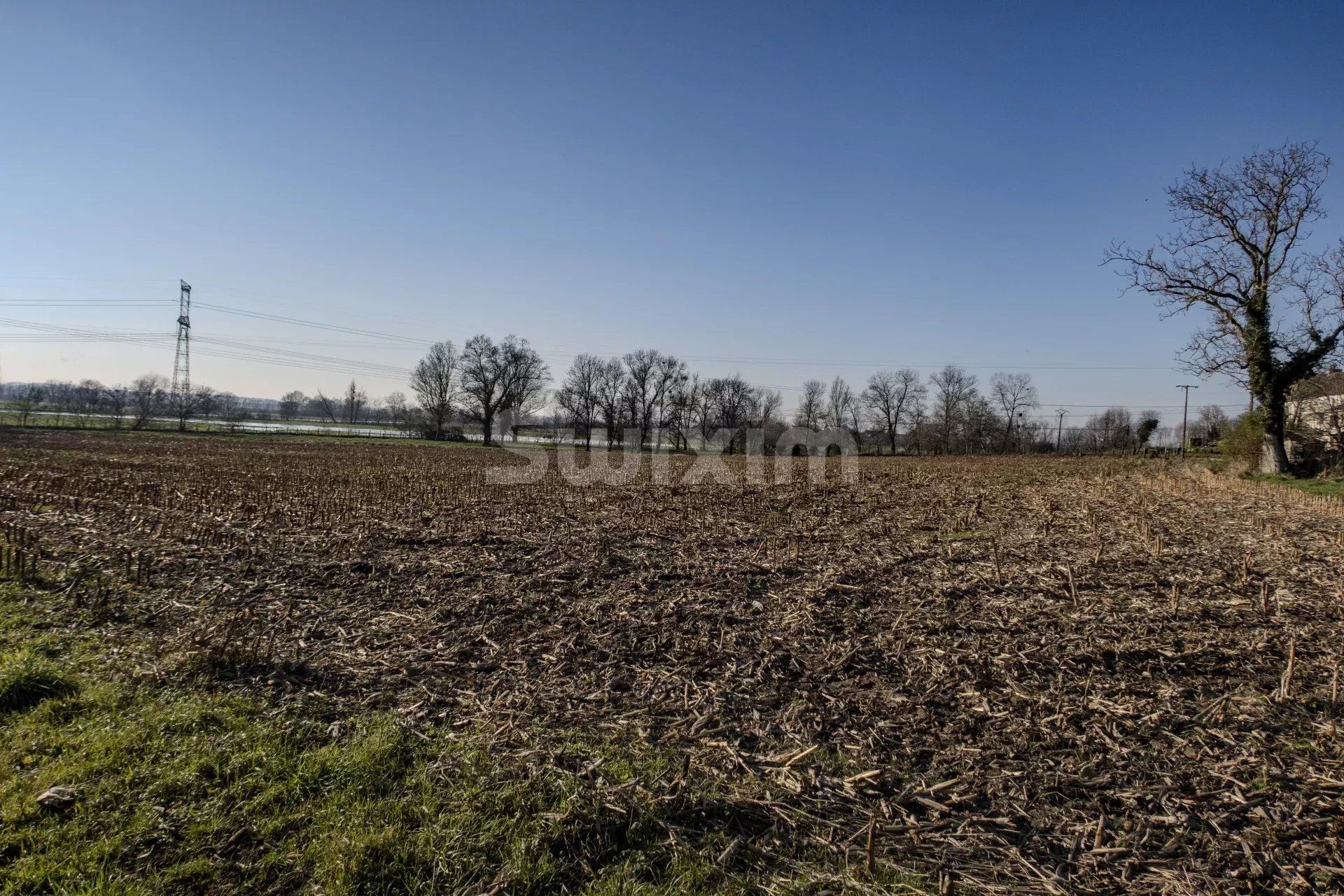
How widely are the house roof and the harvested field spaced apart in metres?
13.6

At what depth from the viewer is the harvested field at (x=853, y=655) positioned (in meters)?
3.56

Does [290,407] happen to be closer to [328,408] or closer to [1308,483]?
[328,408]

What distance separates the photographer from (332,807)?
11.2 ft

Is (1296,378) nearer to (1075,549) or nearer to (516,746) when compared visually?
(1075,549)

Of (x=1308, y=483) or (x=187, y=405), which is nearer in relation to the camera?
(x=1308, y=483)

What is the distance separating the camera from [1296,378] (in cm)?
2269

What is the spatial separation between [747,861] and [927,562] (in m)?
7.18

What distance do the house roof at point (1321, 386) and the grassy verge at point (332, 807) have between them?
30.0m

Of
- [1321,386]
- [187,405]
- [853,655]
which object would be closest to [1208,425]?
[1321,386]

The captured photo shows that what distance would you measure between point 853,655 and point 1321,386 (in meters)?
29.1

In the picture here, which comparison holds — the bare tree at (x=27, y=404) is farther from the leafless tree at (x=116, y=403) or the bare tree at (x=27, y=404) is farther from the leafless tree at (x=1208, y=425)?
the leafless tree at (x=1208, y=425)

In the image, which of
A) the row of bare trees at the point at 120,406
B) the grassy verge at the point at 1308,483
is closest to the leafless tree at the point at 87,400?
the row of bare trees at the point at 120,406

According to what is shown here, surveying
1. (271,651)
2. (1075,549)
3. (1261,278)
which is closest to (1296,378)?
(1261,278)

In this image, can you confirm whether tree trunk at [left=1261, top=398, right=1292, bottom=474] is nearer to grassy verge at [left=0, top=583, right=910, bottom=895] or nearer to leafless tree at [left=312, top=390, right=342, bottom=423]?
grassy verge at [left=0, top=583, right=910, bottom=895]
